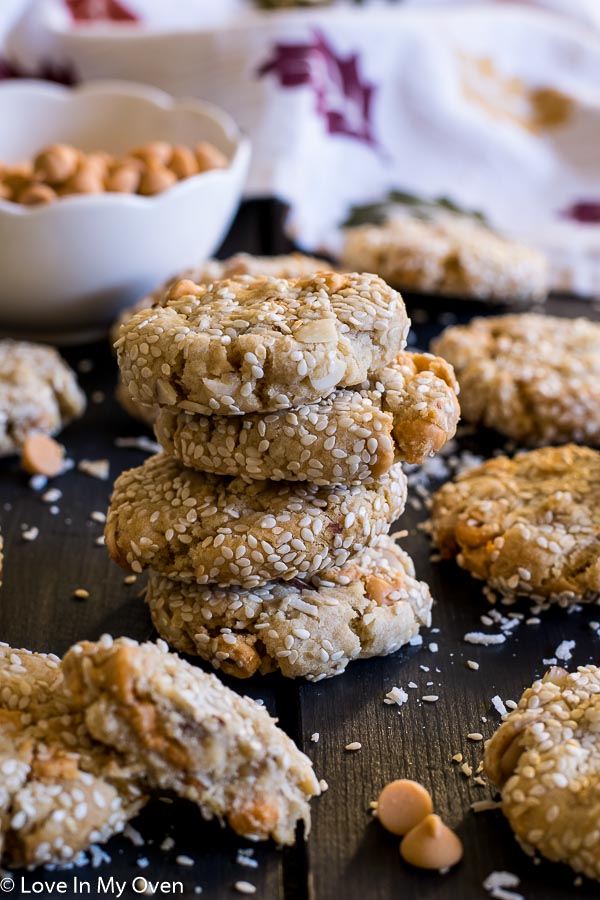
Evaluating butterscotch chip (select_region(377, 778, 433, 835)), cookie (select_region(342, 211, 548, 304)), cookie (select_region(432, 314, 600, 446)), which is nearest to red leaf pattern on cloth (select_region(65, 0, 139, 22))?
cookie (select_region(342, 211, 548, 304))

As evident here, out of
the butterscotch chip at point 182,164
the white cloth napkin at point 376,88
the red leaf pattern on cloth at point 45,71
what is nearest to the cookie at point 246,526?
the butterscotch chip at point 182,164

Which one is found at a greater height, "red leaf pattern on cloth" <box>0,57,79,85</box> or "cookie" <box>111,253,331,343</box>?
"cookie" <box>111,253,331,343</box>

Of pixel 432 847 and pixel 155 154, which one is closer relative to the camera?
pixel 432 847

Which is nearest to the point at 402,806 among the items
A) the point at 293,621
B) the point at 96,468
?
the point at 293,621

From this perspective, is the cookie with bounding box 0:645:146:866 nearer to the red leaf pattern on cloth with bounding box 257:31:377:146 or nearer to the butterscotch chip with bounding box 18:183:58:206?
the butterscotch chip with bounding box 18:183:58:206

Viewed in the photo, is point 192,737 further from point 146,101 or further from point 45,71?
point 45,71

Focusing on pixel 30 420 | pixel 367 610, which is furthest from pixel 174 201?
pixel 367 610

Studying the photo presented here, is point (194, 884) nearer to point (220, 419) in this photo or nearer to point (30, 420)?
point (220, 419)
